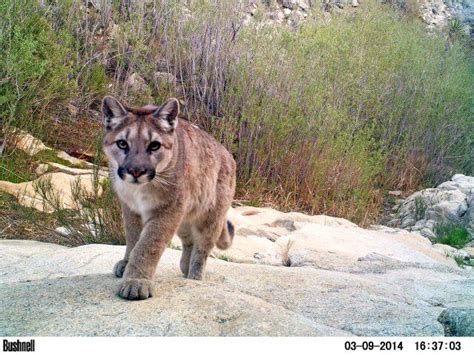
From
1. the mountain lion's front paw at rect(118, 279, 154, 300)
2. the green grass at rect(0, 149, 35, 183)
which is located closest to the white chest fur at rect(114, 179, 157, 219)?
the mountain lion's front paw at rect(118, 279, 154, 300)

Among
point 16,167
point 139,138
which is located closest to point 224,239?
point 139,138

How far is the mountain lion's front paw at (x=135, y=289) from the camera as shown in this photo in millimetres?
3578

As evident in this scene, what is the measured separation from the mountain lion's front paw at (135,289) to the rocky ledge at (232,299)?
54mm

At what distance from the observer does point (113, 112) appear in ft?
13.2

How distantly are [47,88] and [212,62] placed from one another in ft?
9.90

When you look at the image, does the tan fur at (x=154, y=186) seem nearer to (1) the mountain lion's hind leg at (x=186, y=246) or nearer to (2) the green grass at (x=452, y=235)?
(1) the mountain lion's hind leg at (x=186, y=246)

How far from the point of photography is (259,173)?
1040 cm

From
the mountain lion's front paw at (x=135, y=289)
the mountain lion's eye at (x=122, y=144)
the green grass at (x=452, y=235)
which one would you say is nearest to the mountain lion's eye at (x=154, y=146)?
the mountain lion's eye at (x=122, y=144)

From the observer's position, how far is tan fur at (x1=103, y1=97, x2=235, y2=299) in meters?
3.81

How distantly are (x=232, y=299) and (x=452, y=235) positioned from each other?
8899mm

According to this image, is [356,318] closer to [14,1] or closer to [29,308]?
[29,308]

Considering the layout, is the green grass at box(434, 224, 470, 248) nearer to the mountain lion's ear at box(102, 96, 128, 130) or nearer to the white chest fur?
the white chest fur
